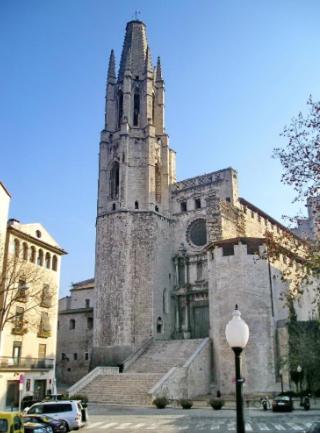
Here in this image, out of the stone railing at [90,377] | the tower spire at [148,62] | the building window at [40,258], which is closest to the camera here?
the stone railing at [90,377]

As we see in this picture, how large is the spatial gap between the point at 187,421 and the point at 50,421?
270 inches

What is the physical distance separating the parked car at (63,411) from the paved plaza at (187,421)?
20.0 inches

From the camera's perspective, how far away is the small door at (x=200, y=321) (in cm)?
4431

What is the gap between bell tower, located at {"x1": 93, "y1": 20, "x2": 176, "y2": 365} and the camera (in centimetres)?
4294

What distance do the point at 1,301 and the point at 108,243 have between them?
18.1m

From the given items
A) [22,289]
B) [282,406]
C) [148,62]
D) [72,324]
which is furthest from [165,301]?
[148,62]

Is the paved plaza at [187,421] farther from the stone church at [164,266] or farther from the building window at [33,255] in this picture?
the building window at [33,255]

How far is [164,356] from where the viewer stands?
38.8m

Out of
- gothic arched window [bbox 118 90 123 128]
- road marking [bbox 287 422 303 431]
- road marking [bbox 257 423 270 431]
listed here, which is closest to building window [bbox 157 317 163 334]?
gothic arched window [bbox 118 90 123 128]

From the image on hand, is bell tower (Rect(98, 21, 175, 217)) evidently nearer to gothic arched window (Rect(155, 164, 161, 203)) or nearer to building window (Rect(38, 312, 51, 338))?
gothic arched window (Rect(155, 164, 161, 203))

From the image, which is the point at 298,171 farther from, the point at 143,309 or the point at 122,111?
the point at 122,111

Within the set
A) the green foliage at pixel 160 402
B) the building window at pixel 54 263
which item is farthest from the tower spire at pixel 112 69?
the green foliage at pixel 160 402

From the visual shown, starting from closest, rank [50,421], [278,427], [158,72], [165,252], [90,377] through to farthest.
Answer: [50,421], [278,427], [90,377], [165,252], [158,72]

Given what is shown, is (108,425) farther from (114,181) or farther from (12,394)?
(114,181)
